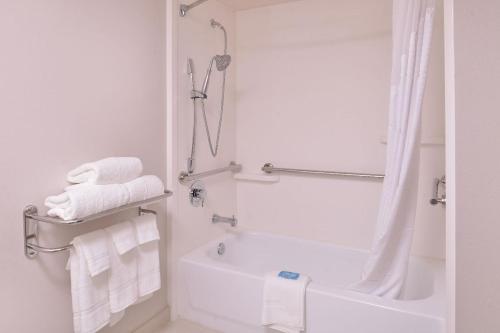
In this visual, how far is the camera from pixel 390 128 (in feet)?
4.71

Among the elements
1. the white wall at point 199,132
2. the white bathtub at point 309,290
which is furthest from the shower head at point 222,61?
the white bathtub at point 309,290

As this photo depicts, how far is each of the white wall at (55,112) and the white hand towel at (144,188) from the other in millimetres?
230

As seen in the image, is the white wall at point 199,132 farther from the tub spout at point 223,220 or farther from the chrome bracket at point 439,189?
the chrome bracket at point 439,189

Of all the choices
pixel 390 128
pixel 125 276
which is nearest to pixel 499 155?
pixel 390 128

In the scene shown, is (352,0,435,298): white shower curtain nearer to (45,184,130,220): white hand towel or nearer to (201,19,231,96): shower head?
(201,19,231,96): shower head

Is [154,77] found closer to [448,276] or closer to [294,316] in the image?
[294,316]

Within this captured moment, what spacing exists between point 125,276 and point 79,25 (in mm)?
1078

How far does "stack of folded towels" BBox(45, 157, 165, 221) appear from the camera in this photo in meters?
1.12

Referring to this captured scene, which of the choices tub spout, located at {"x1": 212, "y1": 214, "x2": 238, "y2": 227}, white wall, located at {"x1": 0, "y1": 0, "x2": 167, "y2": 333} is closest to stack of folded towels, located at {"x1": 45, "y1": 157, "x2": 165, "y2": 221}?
white wall, located at {"x1": 0, "y1": 0, "x2": 167, "y2": 333}

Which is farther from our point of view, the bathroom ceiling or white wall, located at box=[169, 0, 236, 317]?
the bathroom ceiling

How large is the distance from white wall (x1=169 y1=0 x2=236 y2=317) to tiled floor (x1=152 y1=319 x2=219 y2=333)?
62 mm

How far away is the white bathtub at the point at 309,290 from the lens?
137cm

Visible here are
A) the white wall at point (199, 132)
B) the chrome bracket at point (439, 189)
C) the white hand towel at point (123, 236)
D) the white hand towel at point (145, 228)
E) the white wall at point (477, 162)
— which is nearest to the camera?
the white wall at point (477, 162)

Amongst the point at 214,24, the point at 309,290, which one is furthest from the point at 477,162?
the point at 214,24
